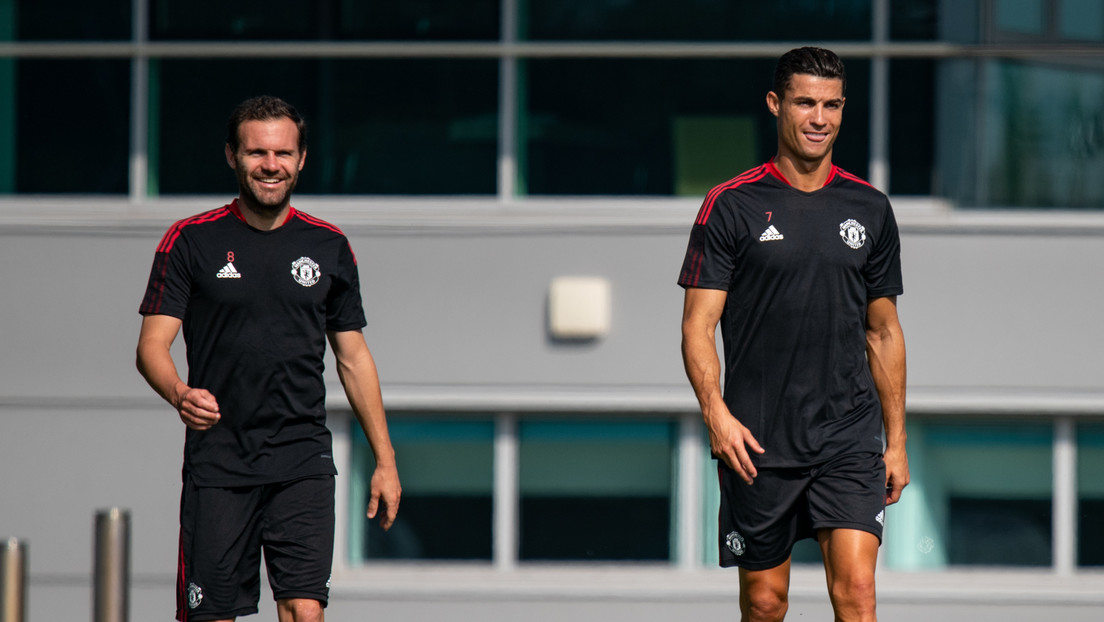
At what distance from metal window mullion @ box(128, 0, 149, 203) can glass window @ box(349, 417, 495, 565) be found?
1.68 metres

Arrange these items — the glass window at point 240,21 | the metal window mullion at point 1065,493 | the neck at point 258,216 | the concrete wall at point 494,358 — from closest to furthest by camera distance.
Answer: the neck at point 258,216, the concrete wall at point 494,358, the metal window mullion at point 1065,493, the glass window at point 240,21

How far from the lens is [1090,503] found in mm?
6855

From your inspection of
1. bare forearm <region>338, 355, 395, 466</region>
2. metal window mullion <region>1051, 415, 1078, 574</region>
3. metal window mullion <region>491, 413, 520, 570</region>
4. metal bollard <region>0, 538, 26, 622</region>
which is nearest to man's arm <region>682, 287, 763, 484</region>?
bare forearm <region>338, 355, 395, 466</region>

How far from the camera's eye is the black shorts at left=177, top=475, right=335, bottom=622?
4352mm

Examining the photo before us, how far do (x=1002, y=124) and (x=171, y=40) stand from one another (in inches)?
168

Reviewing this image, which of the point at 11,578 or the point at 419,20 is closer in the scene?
the point at 11,578

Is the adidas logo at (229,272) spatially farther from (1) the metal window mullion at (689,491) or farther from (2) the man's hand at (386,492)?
(1) the metal window mullion at (689,491)

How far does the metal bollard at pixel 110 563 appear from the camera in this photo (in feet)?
14.7

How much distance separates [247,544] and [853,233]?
7.18ft

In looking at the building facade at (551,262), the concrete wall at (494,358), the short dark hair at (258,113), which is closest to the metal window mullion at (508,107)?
the building facade at (551,262)

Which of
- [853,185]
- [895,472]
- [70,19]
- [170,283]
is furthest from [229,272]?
[70,19]

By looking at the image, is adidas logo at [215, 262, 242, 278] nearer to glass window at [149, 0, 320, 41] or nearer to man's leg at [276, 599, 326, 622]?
man's leg at [276, 599, 326, 622]

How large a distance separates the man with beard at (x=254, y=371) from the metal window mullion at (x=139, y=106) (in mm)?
2838

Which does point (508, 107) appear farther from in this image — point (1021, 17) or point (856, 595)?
point (856, 595)
